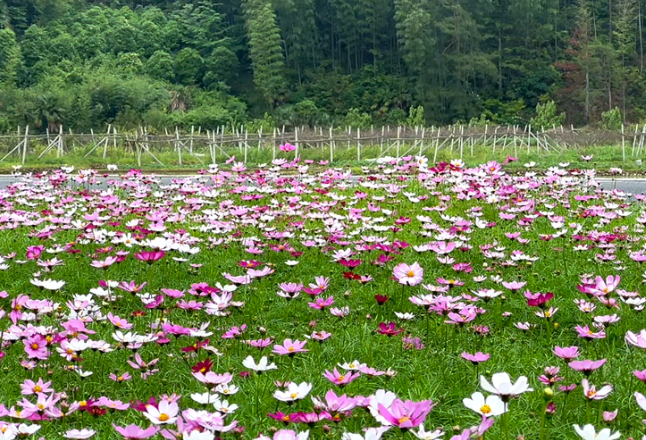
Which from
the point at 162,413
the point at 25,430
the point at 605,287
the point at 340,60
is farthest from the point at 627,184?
the point at 340,60

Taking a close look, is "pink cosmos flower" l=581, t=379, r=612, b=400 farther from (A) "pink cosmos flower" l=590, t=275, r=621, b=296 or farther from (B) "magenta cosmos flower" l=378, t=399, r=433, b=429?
(A) "pink cosmos flower" l=590, t=275, r=621, b=296

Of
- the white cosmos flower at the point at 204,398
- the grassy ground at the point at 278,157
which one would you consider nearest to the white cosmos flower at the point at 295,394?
the white cosmos flower at the point at 204,398

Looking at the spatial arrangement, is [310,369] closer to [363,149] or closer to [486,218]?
[486,218]

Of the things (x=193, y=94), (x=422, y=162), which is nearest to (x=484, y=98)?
(x=193, y=94)

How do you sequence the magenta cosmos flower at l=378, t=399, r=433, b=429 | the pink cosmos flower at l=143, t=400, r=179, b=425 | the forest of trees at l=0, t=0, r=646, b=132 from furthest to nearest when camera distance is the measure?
the forest of trees at l=0, t=0, r=646, b=132 < the pink cosmos flower at l=143, t=400, r=179, b=425 < the magenta cosmos flower at l=378, t=399, r=433, b=429

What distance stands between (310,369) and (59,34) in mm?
41187

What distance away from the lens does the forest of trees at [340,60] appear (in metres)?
34.0

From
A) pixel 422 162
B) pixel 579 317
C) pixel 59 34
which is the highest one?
pixel 59 34

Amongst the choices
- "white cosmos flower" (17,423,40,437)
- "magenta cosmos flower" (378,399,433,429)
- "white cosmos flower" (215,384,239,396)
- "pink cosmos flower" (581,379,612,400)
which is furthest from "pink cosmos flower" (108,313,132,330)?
"pink cosmos flower" (581,379,612,400)

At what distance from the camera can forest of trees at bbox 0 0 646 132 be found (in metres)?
34.0

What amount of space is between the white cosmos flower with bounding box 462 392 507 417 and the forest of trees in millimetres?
29912

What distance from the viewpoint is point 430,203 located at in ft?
15.3

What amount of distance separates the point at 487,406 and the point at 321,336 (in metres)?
0.64

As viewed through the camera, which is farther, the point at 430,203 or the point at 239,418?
the point at 430,203
